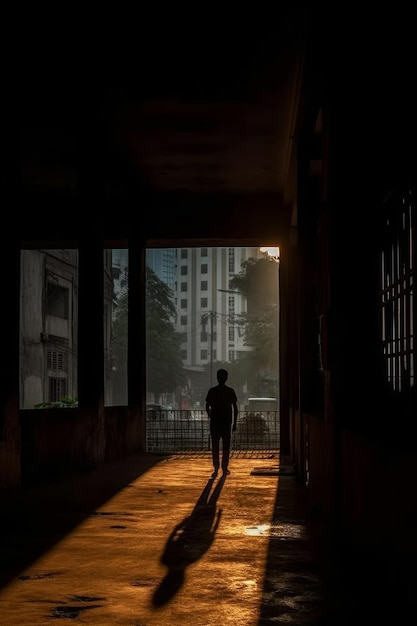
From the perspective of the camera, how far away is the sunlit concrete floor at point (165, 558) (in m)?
5.30

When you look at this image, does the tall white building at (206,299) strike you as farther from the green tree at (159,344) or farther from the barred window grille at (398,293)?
the barred window grille at (398,293)

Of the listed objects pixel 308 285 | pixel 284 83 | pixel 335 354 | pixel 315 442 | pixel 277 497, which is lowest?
pixel 277 497

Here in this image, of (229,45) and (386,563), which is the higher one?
(229,45)

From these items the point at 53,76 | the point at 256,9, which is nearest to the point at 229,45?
the point at 256,9

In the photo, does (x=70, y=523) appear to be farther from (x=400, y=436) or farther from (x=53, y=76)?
(x=53, y=76)

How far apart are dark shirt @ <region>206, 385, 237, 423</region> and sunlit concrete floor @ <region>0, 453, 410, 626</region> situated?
154 centimetres

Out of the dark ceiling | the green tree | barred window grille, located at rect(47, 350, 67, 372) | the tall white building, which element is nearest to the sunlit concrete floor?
the dark ceiling

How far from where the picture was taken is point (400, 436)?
6.30m

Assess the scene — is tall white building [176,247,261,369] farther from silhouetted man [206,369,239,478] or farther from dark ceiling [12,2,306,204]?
silhouetted man [206,369,239,478]

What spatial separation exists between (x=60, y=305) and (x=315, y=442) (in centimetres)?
2387

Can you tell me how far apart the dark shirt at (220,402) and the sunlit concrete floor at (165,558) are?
5.06 ft

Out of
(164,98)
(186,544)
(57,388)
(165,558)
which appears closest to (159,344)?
(57,388)

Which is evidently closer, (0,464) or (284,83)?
(0,464)

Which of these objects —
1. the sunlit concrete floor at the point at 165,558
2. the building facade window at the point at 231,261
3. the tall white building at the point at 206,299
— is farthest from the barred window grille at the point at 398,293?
the building facade window at the point at 231,261
